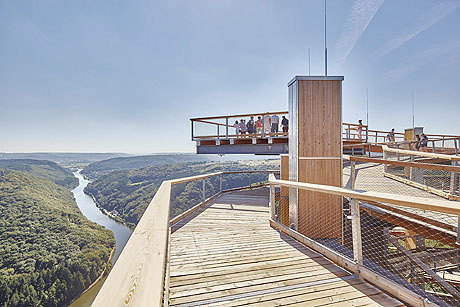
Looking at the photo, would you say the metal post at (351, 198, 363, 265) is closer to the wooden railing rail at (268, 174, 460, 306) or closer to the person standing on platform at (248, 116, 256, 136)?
the wooden railing rail at (268, 174, 460, 306)

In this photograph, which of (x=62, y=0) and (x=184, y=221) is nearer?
(x=184, y=221)

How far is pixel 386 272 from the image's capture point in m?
2.72

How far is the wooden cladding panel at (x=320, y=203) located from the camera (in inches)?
181

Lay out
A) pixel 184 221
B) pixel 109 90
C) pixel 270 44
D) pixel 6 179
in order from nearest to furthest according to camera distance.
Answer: pixel 184 221
pixel 270 44
pixel 109 90
pixel 6 179

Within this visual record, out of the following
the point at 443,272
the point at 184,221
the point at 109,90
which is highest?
the point at 109,90

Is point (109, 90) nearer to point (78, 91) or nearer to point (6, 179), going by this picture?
point (78, 91)

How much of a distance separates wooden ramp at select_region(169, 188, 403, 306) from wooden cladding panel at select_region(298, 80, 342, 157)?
78.9 inches

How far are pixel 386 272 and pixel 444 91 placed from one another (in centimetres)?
2921

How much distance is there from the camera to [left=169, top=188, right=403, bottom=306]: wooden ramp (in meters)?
2.31

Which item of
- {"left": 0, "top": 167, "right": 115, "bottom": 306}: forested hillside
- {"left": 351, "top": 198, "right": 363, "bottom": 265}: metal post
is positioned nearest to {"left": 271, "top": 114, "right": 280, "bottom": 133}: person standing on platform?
{"left": 351, "top": 198, "right": 363, "bottom": 265}: metal post

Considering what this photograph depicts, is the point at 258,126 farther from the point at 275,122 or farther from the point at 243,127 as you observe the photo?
the point at 275,122

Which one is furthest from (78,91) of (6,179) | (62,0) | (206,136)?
(6,179)

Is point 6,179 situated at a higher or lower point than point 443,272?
lower

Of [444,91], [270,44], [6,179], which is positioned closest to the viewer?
[270,44]
